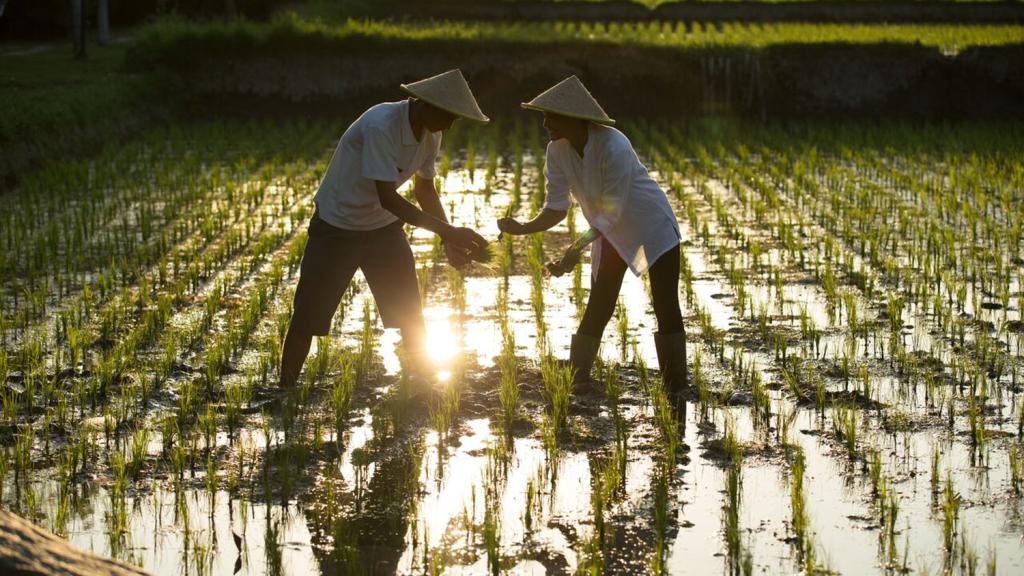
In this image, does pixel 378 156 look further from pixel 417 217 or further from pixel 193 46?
pixel 193 46

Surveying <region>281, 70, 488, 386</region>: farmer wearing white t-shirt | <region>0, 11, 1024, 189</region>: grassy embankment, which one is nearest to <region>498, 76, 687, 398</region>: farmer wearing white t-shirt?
<region>281, 70, 488, 386</region>: farmer wearing white t-shirt

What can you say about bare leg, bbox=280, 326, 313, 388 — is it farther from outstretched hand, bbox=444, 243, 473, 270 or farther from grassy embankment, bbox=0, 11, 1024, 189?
grassy embankment, bbox=0, 11, 1024, 189

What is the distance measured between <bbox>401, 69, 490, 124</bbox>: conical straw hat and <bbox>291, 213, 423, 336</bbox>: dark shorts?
580mm

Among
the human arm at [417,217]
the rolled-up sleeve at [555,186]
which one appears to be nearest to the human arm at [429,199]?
the human arm at [417,217]

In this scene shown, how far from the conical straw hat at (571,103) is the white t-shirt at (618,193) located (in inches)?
5.1

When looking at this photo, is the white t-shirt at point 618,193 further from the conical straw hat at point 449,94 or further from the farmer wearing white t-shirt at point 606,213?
the conical straw hat at point 449,94

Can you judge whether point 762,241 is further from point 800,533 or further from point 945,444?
point 800,533

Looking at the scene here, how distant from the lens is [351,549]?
363cm

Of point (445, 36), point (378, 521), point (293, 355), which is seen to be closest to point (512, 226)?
point (293, 355)

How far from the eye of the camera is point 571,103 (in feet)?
15.7

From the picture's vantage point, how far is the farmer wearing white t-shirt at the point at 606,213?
4.86 meters

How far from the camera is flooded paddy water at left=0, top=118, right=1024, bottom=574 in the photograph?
12.5ft

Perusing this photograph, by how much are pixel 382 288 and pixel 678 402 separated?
1188 millimetres

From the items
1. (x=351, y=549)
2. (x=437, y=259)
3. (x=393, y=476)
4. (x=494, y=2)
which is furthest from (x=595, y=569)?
(x=494, y=2)
